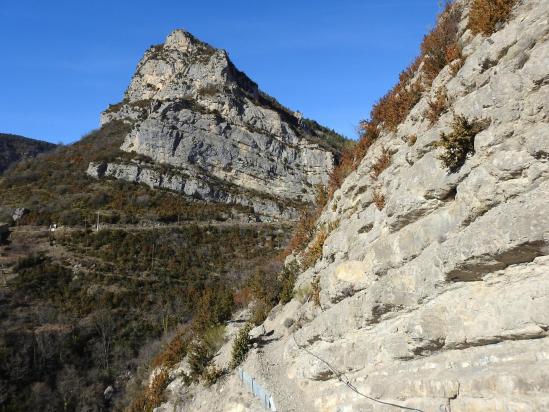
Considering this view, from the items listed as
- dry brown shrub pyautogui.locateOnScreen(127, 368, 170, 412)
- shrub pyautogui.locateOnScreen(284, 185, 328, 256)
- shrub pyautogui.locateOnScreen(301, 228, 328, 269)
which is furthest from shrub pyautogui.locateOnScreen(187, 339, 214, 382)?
shrub pyautogui.locateOnScreen(284, 185, 328, 256)

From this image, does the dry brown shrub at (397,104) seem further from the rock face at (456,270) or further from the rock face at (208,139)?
the rock face at (208,139)

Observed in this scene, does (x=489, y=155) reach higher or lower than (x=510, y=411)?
higher

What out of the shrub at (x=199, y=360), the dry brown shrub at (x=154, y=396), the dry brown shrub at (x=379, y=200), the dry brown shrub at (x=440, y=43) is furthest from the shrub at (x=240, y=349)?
the dry brown shrub at (x=440, y=43)

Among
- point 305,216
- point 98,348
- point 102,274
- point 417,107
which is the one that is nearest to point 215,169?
point 102,274

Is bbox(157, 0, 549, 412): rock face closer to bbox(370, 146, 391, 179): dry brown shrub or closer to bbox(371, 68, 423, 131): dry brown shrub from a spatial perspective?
bbox(370, 146, 391, 179): dry brown shrub

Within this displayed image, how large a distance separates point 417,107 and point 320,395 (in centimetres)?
625

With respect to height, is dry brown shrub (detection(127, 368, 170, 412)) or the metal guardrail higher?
the metal guardrail

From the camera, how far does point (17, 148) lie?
13438 cm

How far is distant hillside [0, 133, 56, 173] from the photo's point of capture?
126 meters

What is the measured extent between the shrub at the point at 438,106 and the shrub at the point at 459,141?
3.36 feet

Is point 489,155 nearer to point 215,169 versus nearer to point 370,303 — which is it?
point 370,303

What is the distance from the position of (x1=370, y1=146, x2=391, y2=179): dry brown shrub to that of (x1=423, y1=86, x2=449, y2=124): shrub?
148 centimetres

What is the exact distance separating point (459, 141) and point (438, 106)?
154 cm

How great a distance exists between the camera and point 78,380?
25016 millimetres
